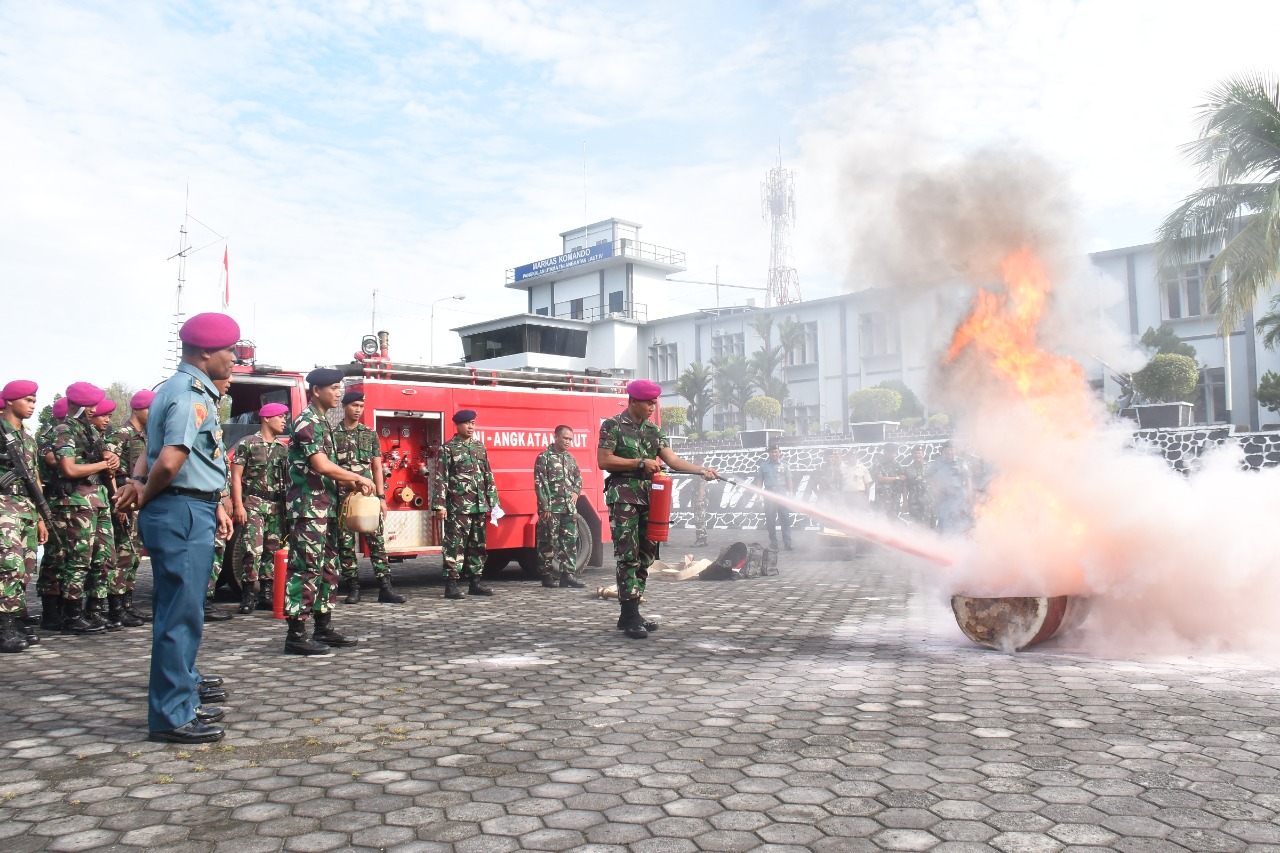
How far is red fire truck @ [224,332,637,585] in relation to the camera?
1011cm

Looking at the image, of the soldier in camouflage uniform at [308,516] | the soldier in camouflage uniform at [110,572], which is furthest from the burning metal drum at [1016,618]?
the soldier in camouflage uniform at [110,572]

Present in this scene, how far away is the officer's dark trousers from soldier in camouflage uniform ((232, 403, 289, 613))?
4359mm

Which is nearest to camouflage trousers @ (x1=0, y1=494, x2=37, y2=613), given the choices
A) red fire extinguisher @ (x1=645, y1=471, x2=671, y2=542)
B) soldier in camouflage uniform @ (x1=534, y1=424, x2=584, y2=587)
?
red fire extinguisher @ (x1=645, y1=471, x2=671, y2=542)

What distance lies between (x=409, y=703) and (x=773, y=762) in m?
2.14

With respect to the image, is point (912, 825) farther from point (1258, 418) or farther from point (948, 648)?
point (1258, 418)

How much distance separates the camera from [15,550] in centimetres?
646

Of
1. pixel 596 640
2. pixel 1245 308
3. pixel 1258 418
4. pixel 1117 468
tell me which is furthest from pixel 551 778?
pixel 1258 418

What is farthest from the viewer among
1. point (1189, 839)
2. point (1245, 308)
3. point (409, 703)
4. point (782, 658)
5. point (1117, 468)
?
point (1245, 308)

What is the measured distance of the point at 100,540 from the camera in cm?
752

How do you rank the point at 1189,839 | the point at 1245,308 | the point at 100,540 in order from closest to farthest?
the point at 1189,839
the point at 100,540
the point at 1245,308

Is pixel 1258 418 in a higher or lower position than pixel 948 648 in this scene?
higher

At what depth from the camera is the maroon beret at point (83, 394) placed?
7227mm

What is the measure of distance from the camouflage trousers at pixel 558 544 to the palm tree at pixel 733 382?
33531mm

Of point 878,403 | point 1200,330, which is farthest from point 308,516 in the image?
point 1200,330
